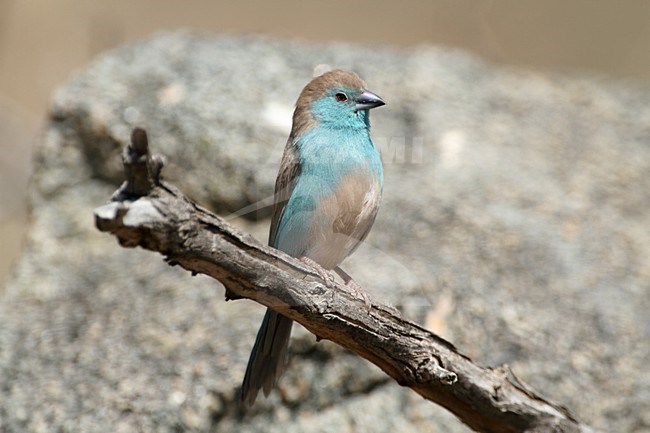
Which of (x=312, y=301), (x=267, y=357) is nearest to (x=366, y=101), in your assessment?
(x=312, y=301)

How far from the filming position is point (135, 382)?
4336 mm

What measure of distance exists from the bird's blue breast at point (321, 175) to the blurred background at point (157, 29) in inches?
161

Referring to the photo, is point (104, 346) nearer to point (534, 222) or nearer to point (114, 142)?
point (114, 142)

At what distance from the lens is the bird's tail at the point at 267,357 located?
358 cm

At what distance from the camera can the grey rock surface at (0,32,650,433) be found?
4402 millimetres

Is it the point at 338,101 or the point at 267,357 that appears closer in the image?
the point at 338,101

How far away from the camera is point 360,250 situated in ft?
17.0

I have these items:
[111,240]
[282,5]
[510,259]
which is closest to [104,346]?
[111,240]

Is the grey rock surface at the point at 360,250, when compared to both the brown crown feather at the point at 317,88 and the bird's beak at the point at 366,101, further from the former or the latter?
the bird's beak at the point at 366,101

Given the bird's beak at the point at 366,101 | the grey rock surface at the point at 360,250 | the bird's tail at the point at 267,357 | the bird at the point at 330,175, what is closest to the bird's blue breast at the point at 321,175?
the bird at the point at 330,175

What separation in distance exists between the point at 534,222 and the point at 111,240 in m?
2.77

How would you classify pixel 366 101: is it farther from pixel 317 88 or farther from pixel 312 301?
pixel 312 301

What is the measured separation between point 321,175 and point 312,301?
0.64 metres

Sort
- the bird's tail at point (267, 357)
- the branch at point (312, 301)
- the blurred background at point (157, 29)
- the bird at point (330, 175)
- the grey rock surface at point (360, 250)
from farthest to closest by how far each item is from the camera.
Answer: the blurred background at point (157, 29) → the grey rock surface at point (360, 250) → the bird's tail at point (267, 357) → the bird at point (330, 175) → the branch at point (312, 301)
